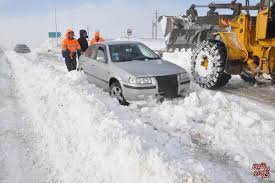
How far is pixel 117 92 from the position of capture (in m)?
7.50

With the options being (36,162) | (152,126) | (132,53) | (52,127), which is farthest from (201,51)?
(36,162)

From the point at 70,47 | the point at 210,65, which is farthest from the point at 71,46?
the point at 210,65

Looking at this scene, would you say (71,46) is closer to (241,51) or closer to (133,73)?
(133,73)

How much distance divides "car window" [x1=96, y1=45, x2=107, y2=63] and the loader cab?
12.5ft

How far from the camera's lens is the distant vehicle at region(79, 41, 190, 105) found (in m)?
7.04

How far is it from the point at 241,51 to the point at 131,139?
548cm

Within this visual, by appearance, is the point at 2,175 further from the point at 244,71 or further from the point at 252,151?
the point at 244,71

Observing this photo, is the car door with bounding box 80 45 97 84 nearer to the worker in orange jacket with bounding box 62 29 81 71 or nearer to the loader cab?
the worker in orange jacket with bounding box 62 29 81 71

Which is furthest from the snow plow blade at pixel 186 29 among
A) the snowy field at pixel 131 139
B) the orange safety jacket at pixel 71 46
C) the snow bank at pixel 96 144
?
the snow bank at pixel 96 144

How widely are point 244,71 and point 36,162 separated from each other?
626 centimetres

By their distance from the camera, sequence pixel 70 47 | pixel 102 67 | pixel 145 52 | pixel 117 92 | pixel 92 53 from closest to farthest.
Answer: pixel 117 92
pixel 102 67
pixel 145 52
pixel 92 53
pixel 70 47

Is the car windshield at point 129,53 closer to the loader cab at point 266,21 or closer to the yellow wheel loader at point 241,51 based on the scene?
the yellow wheel loader at point 241,51

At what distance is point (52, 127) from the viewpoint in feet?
20.1

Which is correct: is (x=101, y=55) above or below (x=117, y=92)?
above
